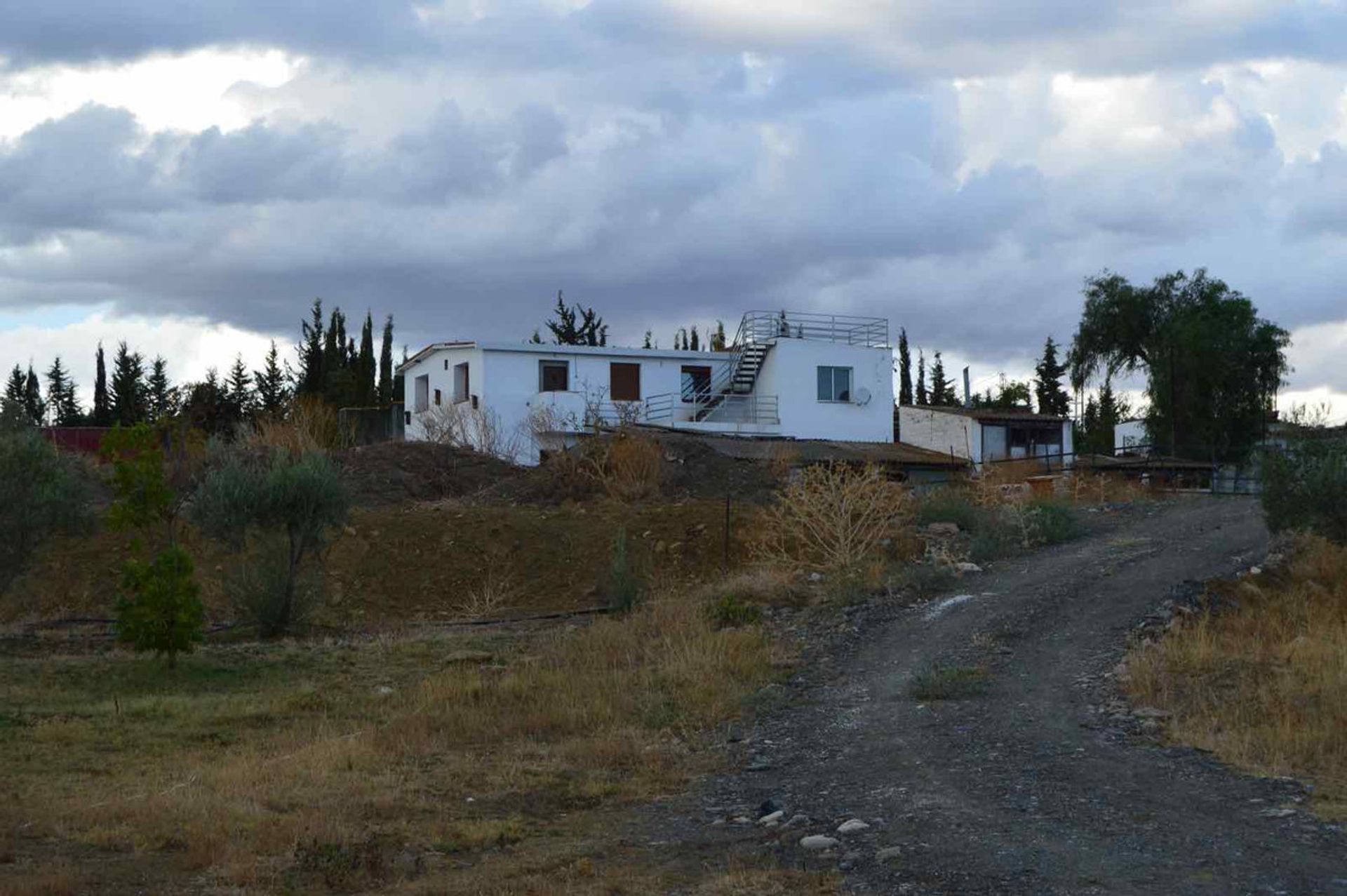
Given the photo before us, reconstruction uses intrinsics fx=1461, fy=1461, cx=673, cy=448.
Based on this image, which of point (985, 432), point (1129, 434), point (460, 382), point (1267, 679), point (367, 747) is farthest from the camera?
point (1129, 434)

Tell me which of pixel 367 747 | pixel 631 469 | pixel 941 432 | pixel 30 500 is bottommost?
pixel 367 747

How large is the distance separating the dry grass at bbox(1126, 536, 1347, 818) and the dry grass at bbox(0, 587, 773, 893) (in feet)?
14.1

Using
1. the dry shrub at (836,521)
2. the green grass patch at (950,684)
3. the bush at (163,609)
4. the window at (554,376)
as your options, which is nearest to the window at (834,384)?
the window at (554,376)

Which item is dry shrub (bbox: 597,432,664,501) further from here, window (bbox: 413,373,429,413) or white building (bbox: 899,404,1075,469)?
white building (bbox: 899,404,1075,469)

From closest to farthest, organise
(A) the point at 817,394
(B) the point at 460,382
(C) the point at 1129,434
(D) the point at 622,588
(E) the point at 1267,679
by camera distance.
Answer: (E) the point at 1267,679
(D) the point at 622,588
(B) the point at 460,382
(A) the point at 817,394
(C) the point at 1129,434

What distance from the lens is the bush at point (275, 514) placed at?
71.5 ft

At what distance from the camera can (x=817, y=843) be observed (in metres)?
9.13

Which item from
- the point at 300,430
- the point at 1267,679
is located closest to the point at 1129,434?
the point at 300,430

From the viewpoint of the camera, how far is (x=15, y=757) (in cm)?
1289

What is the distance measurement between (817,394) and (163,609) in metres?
43.0

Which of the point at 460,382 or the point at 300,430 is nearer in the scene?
the point at 300,430

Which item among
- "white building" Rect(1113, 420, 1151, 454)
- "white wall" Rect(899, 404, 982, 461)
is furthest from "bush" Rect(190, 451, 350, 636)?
"white building" Rect(1113, 420, 1151, 454)

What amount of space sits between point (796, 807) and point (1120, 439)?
65.6 metres

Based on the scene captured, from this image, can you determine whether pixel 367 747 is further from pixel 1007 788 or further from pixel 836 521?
pixel 836 521
